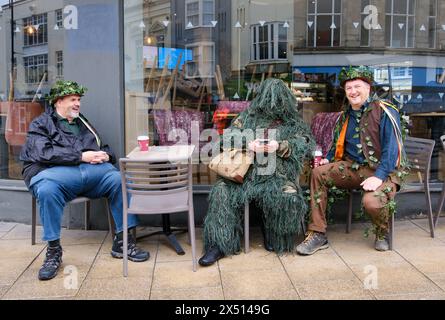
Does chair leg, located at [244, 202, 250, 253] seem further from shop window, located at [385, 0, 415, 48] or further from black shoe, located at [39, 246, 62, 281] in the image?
shop window, located at [385, 0, 415, 48]

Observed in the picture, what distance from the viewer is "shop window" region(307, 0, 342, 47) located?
6258mm

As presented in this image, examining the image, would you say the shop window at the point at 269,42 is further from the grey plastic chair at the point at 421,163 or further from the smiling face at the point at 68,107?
the smiling face at the point at 68,107

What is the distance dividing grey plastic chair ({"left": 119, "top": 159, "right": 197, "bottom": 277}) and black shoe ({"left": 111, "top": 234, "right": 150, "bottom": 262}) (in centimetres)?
26

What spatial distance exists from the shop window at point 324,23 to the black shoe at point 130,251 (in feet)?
14.3

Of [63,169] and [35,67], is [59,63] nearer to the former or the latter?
[35,67]

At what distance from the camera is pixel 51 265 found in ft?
10.1

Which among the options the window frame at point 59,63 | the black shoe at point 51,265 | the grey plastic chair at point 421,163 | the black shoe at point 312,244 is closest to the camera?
the black shoe at point 51,265

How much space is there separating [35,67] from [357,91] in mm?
3317

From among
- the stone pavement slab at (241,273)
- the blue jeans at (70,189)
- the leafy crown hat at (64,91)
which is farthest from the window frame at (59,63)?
the stone pavement slab at (241,273)

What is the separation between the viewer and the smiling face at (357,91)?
3.48 metres

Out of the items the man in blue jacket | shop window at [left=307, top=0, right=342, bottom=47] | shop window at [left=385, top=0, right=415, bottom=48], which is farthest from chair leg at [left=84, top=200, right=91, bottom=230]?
shop window at [left=385, top=0, right=415, bottom=48]

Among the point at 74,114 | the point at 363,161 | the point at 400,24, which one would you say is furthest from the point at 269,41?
the point at 74,114

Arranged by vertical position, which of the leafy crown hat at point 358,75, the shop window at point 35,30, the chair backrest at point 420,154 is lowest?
the chair backrest at point 420,154
